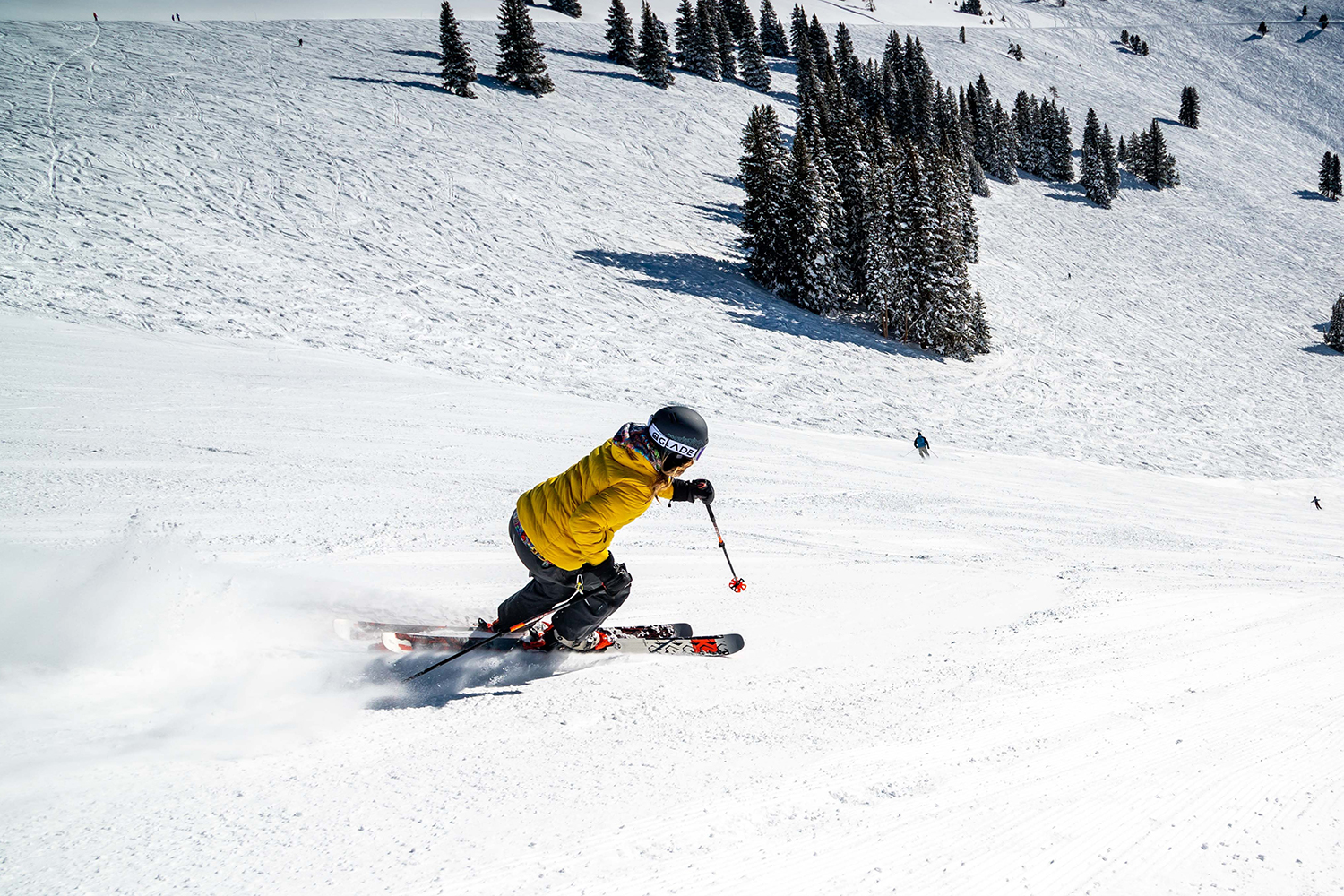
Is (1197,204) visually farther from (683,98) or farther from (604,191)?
(604,191)

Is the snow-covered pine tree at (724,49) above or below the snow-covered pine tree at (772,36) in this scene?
below

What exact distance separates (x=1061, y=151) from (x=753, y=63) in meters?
33.9

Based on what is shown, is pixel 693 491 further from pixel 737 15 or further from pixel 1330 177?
pixel 1330 177

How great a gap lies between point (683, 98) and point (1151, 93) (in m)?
83.6

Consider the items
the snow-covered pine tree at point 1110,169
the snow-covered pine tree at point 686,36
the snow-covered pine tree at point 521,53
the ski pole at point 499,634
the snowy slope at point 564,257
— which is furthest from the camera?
the snow-covered pine tree at point 686,36

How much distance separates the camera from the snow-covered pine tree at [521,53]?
55750mm

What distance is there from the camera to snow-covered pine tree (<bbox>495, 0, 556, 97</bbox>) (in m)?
55.8

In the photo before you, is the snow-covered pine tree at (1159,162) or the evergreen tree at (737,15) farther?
the evergreen tree at (737,15)

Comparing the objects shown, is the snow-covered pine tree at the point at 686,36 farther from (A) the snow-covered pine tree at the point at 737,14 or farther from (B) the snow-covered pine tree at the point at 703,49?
(A) the snow-covered pine tree at the point at 737,14

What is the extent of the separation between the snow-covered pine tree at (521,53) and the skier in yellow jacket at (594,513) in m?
60.3

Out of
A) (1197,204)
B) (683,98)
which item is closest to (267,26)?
(683,98)

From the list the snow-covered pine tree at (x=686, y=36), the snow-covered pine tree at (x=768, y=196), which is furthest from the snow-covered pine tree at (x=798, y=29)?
the snow-covered pine tree at (x=768, y=196)

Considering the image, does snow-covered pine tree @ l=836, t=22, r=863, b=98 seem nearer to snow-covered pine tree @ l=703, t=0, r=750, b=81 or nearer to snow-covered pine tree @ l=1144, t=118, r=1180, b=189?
snow-covered pine tree @ l=703, t=0, r=750, b=81

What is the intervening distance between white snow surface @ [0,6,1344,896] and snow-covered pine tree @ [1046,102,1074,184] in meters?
55.5
